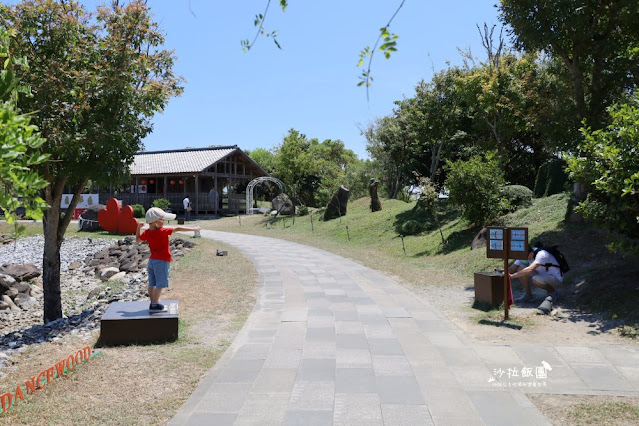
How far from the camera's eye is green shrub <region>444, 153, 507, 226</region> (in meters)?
14.4

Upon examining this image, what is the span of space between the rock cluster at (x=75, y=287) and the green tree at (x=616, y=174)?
26.9 feet

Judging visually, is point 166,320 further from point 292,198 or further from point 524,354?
point 292,198

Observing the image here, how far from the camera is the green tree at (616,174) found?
22.9 feet

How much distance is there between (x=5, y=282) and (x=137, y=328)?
804cm

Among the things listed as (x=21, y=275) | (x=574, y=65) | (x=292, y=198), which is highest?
(x=574, y=65)

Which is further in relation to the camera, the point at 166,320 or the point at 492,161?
the point at 492,161

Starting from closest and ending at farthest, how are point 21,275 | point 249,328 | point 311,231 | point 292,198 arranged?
point 249,328 → point 21,275 → point 311,231 → point 292,198

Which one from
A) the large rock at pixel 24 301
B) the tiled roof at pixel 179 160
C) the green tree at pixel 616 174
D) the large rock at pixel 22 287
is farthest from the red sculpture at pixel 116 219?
the green tree at pixel 616 174

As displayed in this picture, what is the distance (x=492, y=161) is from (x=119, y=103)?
430 inches

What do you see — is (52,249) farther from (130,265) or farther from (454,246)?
(454,246)

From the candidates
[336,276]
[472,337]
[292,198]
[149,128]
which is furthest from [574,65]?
[292,198]

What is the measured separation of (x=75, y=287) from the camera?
13.1 metres

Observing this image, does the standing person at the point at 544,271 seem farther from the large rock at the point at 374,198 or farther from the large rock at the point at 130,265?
the large rock at the point at 374,198

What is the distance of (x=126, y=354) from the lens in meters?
5.59
